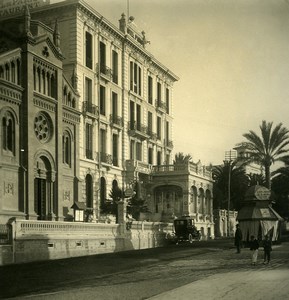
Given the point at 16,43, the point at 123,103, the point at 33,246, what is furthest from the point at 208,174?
the point at 33,246

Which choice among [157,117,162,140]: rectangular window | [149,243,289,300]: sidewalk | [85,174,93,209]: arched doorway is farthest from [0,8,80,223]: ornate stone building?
[157,117,162,140]: rectangular window

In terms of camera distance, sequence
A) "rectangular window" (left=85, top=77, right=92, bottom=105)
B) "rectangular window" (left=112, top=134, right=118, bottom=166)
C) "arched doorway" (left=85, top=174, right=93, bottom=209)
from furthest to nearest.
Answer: "rectangular window" (left=112, top=134, right=118, bottom=166) < "rectangular window" (left=85, top=77, right=92, bottom=105) < "arched doorway" (left=85, top=174, right=93, bottom=209)

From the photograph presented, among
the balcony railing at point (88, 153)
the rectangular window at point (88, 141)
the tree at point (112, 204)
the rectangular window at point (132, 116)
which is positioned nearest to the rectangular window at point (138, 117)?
the rectangular window at point (132, 116)

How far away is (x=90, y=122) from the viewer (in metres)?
39.5

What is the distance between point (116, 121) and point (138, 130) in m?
4.51

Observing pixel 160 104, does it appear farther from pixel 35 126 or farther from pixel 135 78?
pixel 35 126

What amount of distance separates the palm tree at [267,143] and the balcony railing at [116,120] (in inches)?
391

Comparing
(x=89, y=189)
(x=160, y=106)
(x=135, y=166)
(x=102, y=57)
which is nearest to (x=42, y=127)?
(x=89, y=189)

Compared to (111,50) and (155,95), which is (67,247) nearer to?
(111,50)

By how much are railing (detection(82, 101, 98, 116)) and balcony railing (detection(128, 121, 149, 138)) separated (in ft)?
21.7

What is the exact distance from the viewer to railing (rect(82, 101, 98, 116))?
38559 millimetres

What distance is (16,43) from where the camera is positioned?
31.0 meters

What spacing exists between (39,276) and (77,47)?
2274cm

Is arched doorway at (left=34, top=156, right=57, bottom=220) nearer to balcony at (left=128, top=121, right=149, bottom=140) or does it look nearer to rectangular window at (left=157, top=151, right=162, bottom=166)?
balcony at (left=128, top=121, right=149, bottom=140)
